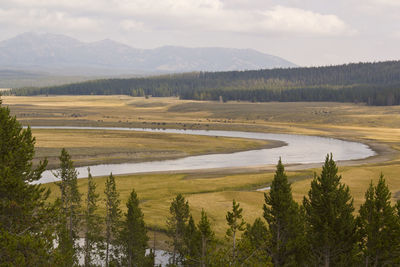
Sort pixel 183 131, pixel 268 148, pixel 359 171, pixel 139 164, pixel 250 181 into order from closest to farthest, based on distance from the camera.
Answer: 1. pixel 250 181
2. pixel 359 171
3. pixel 139 164
4. pixel 268 148
5. pixel 183 131

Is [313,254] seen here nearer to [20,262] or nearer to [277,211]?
[277,211]

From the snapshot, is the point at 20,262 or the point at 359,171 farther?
the point at 359,171

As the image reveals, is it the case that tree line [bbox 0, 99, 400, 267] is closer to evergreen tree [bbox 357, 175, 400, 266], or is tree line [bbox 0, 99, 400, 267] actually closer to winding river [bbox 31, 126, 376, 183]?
evergreen tree [bbox 357, 175, 400, 266]

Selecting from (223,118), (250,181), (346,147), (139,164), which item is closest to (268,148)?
(346,147)

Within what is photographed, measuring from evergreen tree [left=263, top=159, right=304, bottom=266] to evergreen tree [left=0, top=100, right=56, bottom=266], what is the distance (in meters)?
13.7

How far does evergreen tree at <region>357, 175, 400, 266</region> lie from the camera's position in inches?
1010

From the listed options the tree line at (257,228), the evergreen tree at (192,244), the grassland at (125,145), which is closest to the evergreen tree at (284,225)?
the tree line at (257,228)

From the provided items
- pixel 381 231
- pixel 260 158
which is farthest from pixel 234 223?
pixel 260 158

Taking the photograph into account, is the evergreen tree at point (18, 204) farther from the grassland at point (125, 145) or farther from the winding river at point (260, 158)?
the grassland at point (125, 145)

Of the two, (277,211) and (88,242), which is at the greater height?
(277,211)

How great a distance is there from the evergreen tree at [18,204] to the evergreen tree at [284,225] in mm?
13657

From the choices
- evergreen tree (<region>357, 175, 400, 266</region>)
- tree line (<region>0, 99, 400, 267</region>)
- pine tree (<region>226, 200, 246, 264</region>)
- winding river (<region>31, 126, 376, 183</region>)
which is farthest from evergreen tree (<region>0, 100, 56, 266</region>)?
winding river (<region>31, 126, 376, 183</region>)

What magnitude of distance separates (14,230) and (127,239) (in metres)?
15.7

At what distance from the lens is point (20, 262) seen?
19438mm
